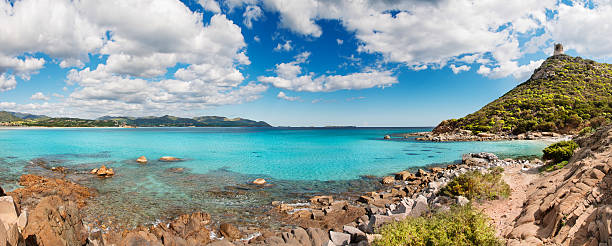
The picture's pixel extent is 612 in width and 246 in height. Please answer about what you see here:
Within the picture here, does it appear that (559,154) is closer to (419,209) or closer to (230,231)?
(419,209)

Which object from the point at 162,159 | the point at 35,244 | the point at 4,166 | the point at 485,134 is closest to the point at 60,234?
the point at 35,244

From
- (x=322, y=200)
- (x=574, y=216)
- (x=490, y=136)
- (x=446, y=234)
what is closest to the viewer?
(x=446, y=234)

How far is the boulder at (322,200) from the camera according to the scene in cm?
1682

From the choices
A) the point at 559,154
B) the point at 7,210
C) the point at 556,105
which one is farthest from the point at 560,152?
the point at 556,105

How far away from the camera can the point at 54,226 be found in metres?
7.77

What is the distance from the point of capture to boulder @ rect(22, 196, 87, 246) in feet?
23.2

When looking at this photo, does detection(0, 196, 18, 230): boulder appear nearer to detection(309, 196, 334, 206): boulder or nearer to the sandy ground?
detection(309, 196, 334, 206): boulder

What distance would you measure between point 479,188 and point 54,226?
56.1 feet

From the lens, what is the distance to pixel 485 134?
7225 cm

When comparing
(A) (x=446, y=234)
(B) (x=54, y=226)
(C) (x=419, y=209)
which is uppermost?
(A) (x=446, y=234)

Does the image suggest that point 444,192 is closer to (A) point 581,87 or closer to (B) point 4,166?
(B) point 4,166

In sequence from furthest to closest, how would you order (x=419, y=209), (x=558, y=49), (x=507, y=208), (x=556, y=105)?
(x=558, y=49)
(x=556, y=105)
(x=419, y=209)
(x=507, y=208)

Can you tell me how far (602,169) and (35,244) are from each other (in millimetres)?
18377

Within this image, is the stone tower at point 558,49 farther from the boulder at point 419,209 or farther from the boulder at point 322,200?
the boulder at point 419,209
